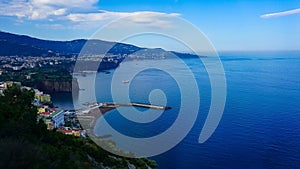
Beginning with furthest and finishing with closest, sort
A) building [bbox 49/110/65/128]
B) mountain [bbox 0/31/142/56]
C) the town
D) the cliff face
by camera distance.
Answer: mountain [bbox 0/31/142/56]
the cliff face
building [bbox 49/110/65/128]
the town

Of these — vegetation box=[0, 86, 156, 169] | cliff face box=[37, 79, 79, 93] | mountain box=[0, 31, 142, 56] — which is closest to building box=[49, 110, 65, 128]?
vegetation box=[0, 86, 156, 169]

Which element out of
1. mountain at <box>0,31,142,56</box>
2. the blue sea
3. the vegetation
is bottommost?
the blue sea

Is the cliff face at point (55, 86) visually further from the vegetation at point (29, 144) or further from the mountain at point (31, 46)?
the vegetation at point (29, 144)

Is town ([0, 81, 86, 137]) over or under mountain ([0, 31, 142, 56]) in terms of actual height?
under

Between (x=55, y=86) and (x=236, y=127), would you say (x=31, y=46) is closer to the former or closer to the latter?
(x=55, y=86)

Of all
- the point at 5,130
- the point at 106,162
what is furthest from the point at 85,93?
the point at 5,130

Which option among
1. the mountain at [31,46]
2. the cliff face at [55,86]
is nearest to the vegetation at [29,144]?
the cliff face at [55,86]

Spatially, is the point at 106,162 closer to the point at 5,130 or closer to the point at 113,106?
the point at 5,130

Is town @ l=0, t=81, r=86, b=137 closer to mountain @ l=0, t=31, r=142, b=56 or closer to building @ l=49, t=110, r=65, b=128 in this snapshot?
building @ l=49, t=110, r=65, b=128
